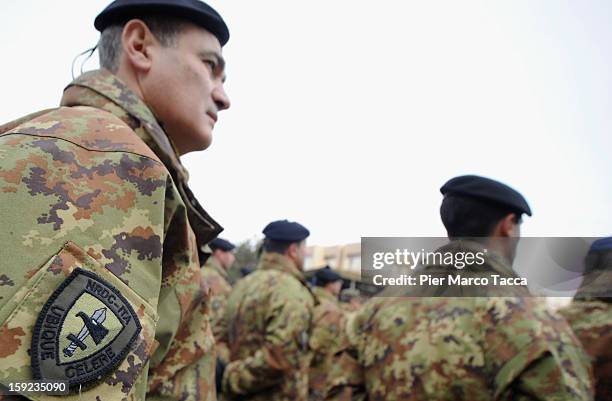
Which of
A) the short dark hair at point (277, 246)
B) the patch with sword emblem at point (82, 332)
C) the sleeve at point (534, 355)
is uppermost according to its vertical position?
the short dark hair at point (277, 246)

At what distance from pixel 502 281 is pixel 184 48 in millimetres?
1819

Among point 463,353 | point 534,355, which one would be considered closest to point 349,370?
point 463,353

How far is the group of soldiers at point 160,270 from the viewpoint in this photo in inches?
38.9

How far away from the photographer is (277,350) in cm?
503

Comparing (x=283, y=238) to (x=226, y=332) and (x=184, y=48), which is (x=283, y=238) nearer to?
(x=226, y=332)

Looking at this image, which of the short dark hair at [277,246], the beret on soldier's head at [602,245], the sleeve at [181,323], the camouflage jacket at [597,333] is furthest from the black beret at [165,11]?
the short dark hair at [277,246]

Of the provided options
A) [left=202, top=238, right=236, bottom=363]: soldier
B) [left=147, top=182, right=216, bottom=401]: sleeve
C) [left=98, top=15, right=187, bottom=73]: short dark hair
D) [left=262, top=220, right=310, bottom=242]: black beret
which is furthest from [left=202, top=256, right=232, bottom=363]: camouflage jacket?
[left=98, top=15, right=187, bottom=73]: short dark hair

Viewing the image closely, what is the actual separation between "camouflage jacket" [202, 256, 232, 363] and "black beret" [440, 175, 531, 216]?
340 cm

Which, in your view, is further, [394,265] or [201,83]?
[394,265]

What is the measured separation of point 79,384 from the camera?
37.9 inches

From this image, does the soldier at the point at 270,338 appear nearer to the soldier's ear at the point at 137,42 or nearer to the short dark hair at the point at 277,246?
the short dark hair at the point at 277,246

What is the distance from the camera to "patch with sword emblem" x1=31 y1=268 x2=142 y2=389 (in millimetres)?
945

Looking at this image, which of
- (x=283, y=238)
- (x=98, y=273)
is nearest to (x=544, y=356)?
(x=98, y=273)

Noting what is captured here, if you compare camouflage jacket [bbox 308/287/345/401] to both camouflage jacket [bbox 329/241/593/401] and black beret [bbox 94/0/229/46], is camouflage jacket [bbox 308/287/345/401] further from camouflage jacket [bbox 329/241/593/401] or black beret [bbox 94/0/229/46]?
black beret [bbox 94/0/229/46]
